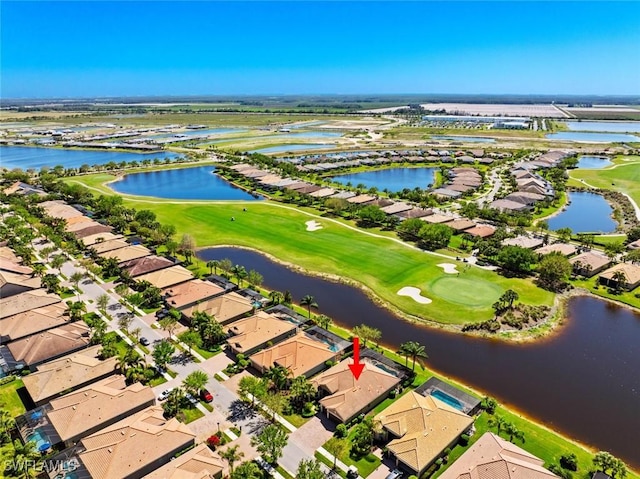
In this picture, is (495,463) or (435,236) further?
(435,236)

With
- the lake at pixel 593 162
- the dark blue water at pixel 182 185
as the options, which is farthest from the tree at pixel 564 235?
the lake at pixel 593 162

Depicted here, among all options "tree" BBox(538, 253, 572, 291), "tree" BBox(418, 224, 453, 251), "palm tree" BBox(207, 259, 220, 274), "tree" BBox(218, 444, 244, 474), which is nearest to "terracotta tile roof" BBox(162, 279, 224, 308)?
"palm tree" BBox(207, 259, 220, 274)

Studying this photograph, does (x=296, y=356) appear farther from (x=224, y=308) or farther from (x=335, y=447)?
(x=224, y=308)

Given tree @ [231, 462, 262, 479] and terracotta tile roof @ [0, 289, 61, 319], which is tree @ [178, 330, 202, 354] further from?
terracotta tile roof @ [0, 289, 61, 319]

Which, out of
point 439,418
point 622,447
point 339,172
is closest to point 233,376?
point 439,418

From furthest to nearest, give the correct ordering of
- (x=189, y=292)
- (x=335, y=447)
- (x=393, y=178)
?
(x=393, y=178) < (x=189, y=292) < (x=335, y=447)

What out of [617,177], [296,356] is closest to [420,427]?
[296,356]

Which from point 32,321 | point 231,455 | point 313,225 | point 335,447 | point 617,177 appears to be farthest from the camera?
point 617,177
